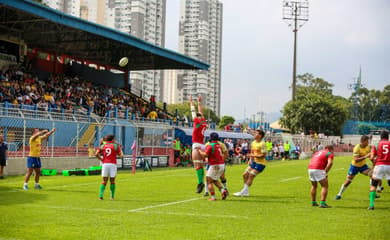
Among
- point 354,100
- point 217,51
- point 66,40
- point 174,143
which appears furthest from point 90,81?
point 217,51

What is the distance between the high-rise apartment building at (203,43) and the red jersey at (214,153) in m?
150

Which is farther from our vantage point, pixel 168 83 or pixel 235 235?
pixel 168 83

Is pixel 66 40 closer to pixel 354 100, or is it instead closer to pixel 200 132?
pixel 200 132

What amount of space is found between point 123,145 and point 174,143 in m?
5.46

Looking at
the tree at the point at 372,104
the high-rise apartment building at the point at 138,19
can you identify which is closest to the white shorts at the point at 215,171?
the tree at the point at 372,104

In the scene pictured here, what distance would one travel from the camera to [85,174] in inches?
1011

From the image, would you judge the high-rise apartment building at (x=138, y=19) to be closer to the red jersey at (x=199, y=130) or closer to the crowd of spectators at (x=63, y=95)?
the crowd of spectators at (x=63, y=95)

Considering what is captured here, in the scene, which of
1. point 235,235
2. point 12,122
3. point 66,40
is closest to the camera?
point 235,235

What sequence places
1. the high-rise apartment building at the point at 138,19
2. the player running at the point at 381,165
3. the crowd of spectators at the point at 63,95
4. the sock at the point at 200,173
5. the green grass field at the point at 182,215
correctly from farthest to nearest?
the high-rise apartment building at the point at 138,19, the crowd of spectators at the point at 63,95, the sock at the point at 200,173, the player running at the point at 381,165, the green grass field at the point at 182,215

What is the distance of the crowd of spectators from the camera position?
107 ft

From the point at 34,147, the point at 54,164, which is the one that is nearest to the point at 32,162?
the point at 34,147

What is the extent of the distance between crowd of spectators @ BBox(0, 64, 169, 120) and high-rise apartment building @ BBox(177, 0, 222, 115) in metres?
117

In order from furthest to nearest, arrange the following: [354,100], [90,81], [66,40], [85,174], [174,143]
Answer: [354,100] < [90,81] < [66,40] < [174,143] < [85,174]

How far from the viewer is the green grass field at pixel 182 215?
9250 millimetres
